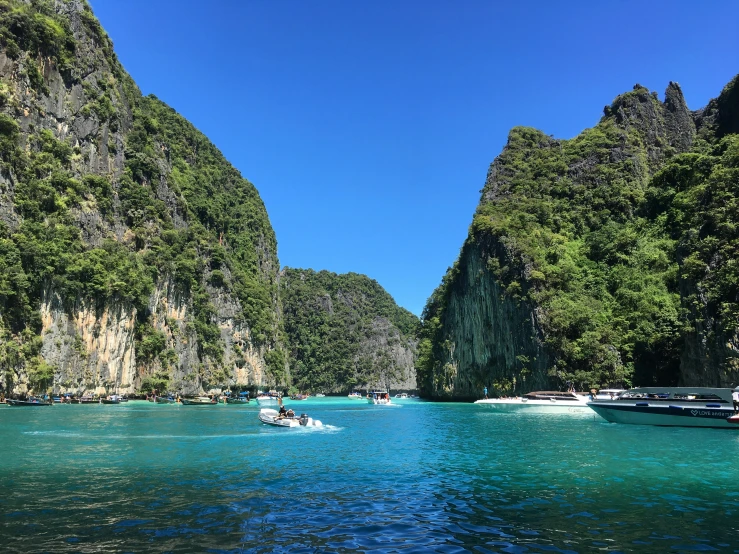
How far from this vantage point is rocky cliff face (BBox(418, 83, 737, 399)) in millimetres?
51156

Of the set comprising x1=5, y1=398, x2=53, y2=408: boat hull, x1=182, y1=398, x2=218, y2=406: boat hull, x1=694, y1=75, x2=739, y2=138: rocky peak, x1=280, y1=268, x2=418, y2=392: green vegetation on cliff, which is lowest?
x1=182, y1=398, x2=218, y2=406: boat hull

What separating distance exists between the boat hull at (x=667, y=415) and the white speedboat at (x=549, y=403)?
14.3m

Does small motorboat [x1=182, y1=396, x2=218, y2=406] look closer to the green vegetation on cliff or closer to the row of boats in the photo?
the row of boats

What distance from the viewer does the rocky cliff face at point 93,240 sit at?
57.0 meters

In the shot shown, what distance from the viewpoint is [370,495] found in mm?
13445

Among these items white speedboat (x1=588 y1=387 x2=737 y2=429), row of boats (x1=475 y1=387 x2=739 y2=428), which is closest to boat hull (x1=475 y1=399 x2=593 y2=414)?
row of boats (x1=475 y1=387 x2=739 y2=428)

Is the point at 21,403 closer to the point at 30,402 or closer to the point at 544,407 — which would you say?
the point at 30,402

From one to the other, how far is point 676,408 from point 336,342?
494ft

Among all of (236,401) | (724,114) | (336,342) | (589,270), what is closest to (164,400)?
(236,401)

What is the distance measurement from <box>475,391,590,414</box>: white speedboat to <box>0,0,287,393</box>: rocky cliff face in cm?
A: 4829

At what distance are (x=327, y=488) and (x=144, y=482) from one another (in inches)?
203

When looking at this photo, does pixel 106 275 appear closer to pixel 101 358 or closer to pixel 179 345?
pixel 101 358

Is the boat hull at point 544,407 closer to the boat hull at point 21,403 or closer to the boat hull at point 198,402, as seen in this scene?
the boat hull at point 198,402

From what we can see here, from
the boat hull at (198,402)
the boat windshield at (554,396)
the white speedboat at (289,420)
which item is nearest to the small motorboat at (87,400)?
the boat hull at (198,402)
